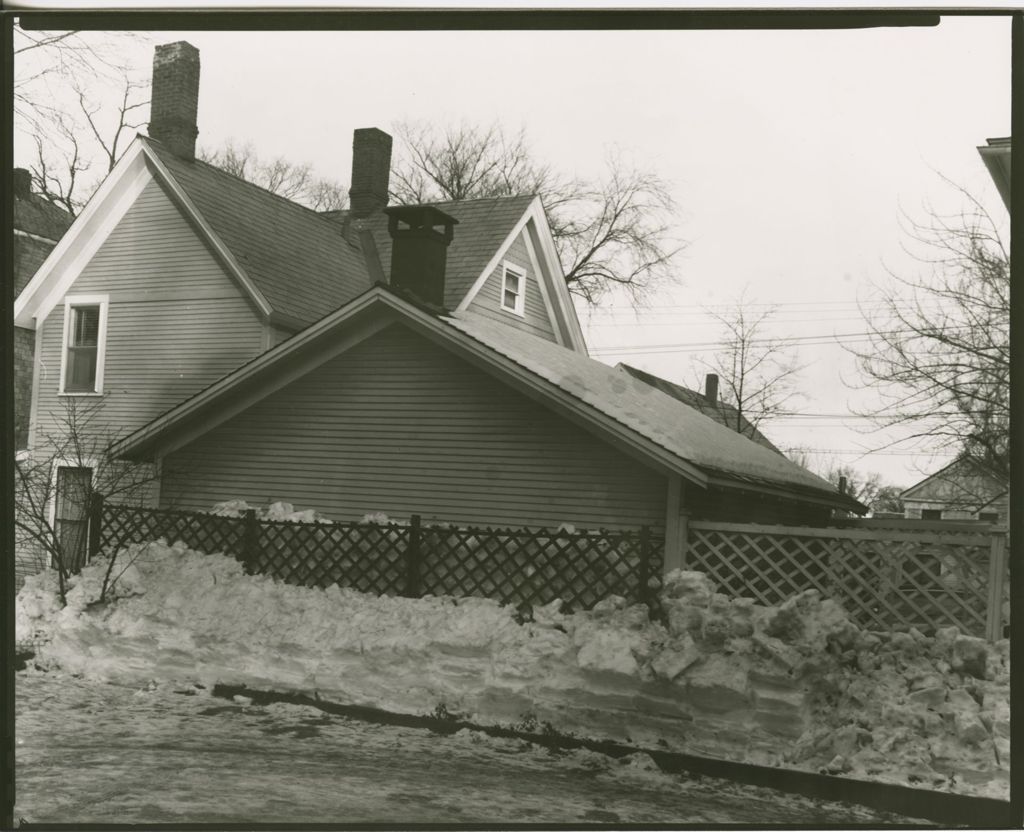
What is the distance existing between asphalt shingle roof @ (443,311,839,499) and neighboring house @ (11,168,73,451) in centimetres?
239

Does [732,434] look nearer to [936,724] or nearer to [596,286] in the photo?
[596,286]

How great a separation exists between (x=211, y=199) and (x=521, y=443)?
92.4 inches

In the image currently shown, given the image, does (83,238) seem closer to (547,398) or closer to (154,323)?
(154,323)

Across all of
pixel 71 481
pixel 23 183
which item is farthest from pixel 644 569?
pixel 23 183

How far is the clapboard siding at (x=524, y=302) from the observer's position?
554 cm

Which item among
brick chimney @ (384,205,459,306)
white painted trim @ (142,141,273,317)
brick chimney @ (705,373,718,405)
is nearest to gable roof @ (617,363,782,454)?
brick chimney @ (705,373,718,405)

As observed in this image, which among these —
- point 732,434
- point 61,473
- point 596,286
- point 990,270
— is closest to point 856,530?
point 732,434

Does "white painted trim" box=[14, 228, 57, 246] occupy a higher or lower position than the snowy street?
higher

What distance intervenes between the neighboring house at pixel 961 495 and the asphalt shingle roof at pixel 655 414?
0.43 meters

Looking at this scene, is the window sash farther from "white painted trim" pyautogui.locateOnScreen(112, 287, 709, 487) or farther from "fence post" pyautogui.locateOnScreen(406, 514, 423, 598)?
"fence post" pyautogui.locateOnScreen(406, 514, 423, 598)

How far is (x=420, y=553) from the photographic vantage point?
17.6 feet

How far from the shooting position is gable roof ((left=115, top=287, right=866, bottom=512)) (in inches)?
198

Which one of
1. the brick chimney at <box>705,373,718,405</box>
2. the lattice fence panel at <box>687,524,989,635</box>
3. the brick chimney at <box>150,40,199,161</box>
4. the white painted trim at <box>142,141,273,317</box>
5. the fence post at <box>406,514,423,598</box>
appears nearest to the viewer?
the lattice fence panel at <box>687,524,989,635</box>

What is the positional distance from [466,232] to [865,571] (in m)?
2.87
